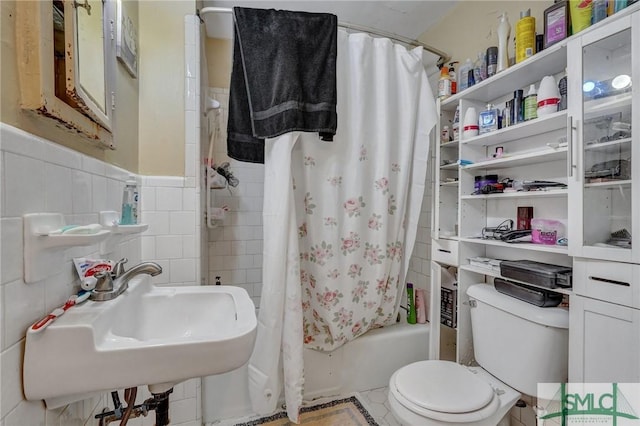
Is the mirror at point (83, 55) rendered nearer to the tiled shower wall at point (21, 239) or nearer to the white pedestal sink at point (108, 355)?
the tiled shower wall at point (21, 239)

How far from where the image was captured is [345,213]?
1.54 m

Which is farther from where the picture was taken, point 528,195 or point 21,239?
point 528,195

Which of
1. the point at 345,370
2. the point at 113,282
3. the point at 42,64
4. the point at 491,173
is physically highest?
the point at 42,64

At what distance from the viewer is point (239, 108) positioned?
58.0 inches

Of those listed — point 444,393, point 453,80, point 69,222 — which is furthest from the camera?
point 453,80

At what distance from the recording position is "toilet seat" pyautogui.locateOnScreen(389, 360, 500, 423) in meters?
1.04

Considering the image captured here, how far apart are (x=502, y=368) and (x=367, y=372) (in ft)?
2.38

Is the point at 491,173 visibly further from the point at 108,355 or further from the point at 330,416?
the point at 108,355

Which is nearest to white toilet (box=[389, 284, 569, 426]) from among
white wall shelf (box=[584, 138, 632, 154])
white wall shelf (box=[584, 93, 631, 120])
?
white wall shelf (box=[584, 138, 632, 154])

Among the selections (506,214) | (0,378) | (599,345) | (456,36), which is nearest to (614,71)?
(506,214)

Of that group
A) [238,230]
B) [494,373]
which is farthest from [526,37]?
[238,230]

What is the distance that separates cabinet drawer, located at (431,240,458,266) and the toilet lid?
1.72ft

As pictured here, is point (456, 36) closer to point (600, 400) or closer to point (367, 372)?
point (600, 400)

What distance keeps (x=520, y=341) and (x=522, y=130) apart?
91cm
